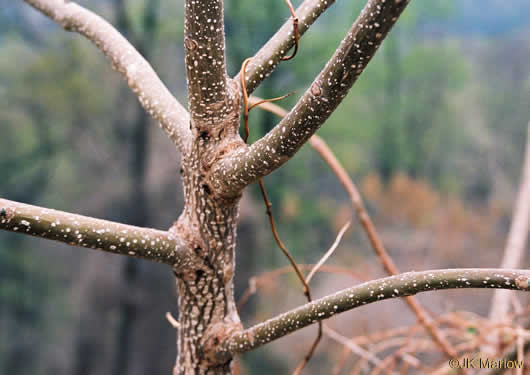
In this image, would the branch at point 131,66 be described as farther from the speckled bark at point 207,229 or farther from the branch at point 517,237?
the branch at point 517,237

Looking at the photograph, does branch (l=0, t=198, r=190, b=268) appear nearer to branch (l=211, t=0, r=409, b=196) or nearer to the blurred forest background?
branch (l=211, t=0, r=409, b=196)

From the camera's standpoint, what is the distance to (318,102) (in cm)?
20

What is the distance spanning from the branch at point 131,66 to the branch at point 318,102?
62mm

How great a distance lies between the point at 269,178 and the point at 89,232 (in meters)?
1.16

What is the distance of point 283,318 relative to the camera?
0.24 metres

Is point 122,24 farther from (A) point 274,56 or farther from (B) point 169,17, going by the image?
(A) point 274,56

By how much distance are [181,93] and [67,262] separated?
20.6 inches

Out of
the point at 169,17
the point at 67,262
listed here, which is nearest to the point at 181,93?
the point at 169,17

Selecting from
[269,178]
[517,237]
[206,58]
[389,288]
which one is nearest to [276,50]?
[206,58]

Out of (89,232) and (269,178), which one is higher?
(269,178)

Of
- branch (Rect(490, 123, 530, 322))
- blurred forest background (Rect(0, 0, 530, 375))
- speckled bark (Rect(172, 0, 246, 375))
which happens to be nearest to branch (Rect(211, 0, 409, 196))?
speckled bark (Rect(172, 0, 246, 375))

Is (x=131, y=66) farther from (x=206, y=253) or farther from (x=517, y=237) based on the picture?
(x=517, y=237)

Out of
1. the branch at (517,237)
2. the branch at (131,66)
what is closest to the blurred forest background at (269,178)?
the branch at (517,237)

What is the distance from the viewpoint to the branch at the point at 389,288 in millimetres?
179
